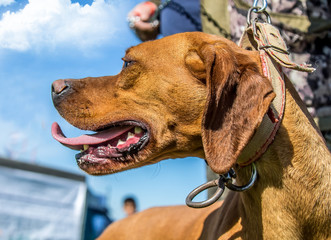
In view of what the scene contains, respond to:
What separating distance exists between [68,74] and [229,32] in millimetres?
1873

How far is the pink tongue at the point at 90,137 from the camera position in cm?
234

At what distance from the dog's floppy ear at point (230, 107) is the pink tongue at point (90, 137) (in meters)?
0.54

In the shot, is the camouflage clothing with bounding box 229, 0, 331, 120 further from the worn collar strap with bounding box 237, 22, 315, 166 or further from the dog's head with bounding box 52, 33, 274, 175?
the dog's head with bounding box 52, 33, 274, 175

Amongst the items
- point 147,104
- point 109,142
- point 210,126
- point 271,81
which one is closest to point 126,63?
point 147,104

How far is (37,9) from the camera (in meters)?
2.02

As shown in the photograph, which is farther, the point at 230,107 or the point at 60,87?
the point at 60,87

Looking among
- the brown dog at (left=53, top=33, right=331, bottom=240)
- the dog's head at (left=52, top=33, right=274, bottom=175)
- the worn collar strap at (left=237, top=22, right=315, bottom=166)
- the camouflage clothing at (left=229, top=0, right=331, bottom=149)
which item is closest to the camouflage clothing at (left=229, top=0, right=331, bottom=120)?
the camouflage clothing at (left=229, top=0, right=331, bottom=149)

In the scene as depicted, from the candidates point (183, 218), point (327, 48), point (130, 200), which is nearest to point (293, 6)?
point (327, 48)

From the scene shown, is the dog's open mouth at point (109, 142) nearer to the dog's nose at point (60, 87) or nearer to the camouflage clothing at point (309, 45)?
the dog's nose at point (60, 87)

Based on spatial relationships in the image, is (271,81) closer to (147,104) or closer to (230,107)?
(230,107)

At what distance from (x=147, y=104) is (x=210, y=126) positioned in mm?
409

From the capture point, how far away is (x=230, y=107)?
2.09 meters

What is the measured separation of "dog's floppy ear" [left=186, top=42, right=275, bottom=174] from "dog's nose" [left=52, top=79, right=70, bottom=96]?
0.81 meters

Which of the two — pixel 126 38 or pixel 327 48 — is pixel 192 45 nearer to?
pixel 126 38
